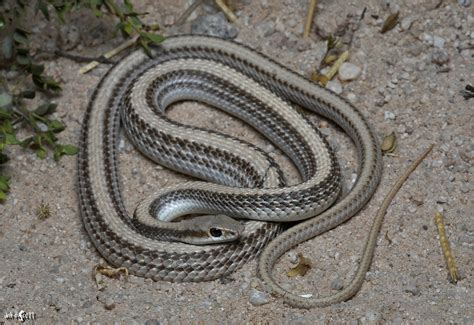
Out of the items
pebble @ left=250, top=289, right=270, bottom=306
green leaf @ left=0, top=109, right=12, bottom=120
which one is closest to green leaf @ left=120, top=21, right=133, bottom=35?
green leaf @ left=0, top=109, right=12, bottom=120

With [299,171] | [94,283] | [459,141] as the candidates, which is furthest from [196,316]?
[459,141]

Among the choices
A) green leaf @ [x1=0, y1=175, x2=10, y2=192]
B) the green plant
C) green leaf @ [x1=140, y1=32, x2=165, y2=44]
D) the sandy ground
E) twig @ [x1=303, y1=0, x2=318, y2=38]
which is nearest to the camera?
the sandy ground

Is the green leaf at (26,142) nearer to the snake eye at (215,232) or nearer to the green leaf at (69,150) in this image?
the green leaf at (69,150)

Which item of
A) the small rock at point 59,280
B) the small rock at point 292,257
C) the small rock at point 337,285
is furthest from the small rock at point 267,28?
the small rock at point 59,280

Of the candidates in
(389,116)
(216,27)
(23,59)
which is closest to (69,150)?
(23,59)

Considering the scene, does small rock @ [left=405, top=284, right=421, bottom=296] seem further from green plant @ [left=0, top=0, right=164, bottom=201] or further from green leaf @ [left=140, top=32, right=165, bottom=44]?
green leaf @ [left=140, top=32, right=165, bottom=44]

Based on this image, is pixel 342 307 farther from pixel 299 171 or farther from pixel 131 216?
pixel 131 216
